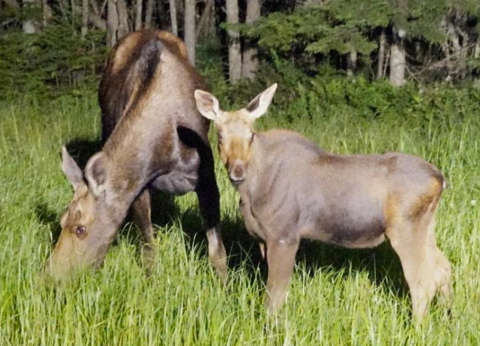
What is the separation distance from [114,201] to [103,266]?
1.50 feet

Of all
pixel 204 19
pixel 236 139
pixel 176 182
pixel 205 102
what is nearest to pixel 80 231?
pixel 176 182

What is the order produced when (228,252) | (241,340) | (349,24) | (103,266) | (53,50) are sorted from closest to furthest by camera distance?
(241,340) < (103,266) < (228,252) < (349,24) < (53,50)

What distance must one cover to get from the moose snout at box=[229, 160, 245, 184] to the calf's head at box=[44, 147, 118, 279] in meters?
1.18

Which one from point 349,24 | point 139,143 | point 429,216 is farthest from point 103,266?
point 349,24

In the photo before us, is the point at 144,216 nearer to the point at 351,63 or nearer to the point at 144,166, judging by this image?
the point at 144,166

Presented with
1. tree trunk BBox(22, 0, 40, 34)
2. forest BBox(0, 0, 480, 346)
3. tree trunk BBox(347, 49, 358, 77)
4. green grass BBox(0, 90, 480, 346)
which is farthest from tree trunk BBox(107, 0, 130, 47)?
green grass BBox(0, 90, 480, 346)

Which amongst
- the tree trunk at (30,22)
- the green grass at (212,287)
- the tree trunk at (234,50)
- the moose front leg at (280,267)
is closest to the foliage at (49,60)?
the tree trunk at (30,22)

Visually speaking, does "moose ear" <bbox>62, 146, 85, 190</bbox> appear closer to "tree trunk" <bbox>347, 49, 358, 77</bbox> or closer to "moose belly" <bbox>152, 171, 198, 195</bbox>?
"moose belly" <bbox>152, 171, 198, 195</bbox>

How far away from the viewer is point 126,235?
25.3 feet

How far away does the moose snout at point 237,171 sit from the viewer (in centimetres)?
563

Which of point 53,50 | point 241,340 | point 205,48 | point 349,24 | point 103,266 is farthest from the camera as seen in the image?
point 205,48

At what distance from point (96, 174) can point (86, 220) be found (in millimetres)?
321

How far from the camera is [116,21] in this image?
1780 centimetres

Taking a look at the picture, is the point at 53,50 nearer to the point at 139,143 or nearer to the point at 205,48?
the point at 205,48
